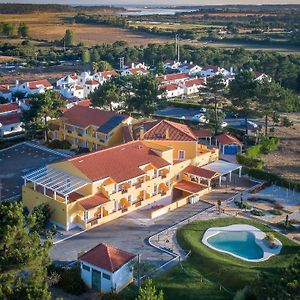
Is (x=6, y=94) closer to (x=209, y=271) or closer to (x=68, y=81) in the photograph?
(x=68, y=81)

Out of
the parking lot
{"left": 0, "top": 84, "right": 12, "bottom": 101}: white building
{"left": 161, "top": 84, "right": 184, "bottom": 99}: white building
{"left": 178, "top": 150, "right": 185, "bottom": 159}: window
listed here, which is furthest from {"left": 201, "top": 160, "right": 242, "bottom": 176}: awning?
{"left": 0, "top": 84, "right": 12, "bottom": 101}: white building

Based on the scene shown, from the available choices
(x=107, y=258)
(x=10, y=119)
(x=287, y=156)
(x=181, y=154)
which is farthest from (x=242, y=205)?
(x=10, y=119)

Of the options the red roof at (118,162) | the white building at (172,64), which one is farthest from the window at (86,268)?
the white building at (172,64)

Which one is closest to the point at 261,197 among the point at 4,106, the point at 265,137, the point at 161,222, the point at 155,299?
the point at 161,222

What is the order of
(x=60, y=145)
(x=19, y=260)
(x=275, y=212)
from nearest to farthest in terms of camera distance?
1. (x=19, y=260)
2. (x=275, y=212)
3. (x=60, y=145)

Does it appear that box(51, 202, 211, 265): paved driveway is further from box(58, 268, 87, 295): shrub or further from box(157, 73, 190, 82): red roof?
box(157, 73, 190, 82): red roof

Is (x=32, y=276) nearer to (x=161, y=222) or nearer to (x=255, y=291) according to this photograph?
(x=255, y=291)

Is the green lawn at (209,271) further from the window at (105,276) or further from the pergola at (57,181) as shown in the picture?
the pergola at (57,181)
